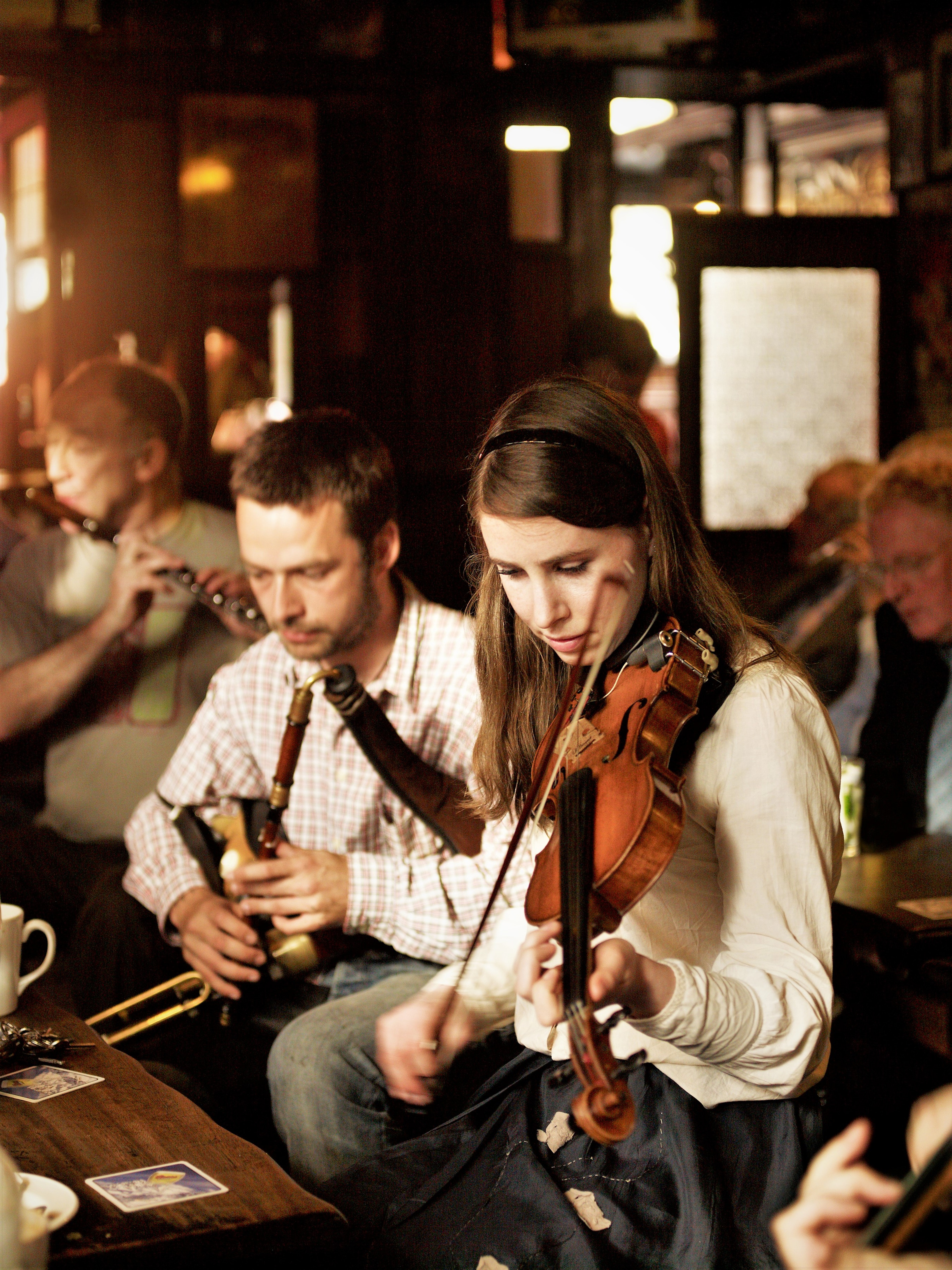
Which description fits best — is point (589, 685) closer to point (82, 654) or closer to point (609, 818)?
point (609, 818)

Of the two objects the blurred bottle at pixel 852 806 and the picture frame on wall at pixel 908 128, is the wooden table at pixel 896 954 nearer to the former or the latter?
the blurred bottle at pixel 852 806

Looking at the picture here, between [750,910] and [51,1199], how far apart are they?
77cm

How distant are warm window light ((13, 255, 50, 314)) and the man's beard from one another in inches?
71.9

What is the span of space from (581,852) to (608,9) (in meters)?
3.35

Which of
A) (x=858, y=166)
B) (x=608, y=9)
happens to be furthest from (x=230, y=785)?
(x=858, y=166)

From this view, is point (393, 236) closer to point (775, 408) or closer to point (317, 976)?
point (775, 408)

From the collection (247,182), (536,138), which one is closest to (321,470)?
(247,182)

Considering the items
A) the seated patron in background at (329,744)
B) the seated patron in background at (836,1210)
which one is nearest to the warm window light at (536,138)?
the seated patron in background at (329,744)

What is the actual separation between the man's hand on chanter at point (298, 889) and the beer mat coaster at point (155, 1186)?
883 millimetres

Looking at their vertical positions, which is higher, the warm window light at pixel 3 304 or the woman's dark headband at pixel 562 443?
the warm window light at pixel 3 304

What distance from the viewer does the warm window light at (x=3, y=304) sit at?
3.83 metres

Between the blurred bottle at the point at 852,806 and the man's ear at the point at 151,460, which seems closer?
the blurred bottle at the point at 852,806

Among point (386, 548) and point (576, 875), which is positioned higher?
point (386, 548)

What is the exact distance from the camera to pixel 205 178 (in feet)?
13.2
